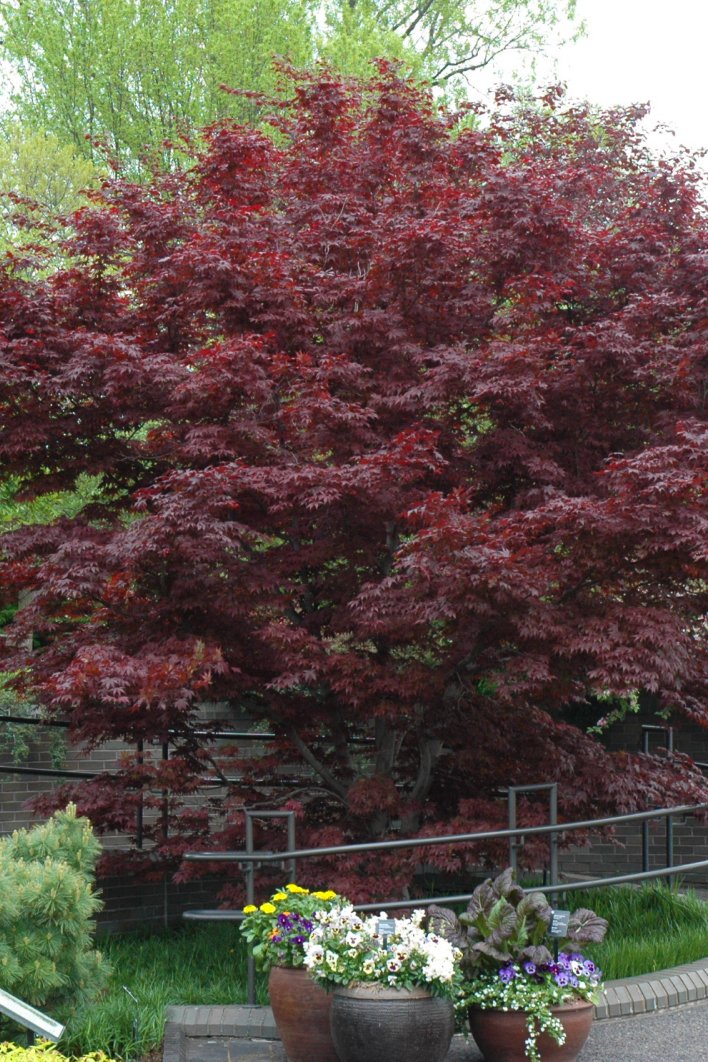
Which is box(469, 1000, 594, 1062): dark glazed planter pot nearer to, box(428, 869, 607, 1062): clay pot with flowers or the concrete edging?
box(428, 869, 607, 1062): clay pot with flowers

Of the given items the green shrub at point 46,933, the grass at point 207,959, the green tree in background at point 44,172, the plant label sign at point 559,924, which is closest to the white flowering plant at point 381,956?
the plant label sign at point 559,924

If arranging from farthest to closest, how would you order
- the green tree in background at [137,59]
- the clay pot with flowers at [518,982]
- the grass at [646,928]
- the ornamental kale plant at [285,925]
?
the green tree in background at [137,59] → the grass at [646,928] → the ornamental kale plant at [285,925] → the clay pot with flowers at [518,982]

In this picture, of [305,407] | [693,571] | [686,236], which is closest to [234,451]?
[305,407]

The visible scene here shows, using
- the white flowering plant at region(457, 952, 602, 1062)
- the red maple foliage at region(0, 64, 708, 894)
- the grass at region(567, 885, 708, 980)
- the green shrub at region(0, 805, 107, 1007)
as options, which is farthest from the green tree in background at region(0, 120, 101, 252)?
the white flowering plant at region(457, 952, 602, 1062)

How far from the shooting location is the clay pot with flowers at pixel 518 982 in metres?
5.68

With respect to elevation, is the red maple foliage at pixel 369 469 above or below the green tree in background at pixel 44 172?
below

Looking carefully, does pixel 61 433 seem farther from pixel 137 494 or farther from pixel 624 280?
pixel 624 280

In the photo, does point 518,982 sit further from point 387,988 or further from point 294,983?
point 294,983

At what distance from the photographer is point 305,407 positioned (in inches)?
294

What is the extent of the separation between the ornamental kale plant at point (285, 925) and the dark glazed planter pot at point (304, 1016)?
0.26ft

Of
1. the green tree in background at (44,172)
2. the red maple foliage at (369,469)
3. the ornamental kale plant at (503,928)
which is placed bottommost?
the ornamental kale plant at (503,928)

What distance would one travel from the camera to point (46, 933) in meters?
5.52

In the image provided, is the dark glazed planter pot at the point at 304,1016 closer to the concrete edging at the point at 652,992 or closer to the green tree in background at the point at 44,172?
the concrete edging at the point at 652,992

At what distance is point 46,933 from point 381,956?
1504 millimetres
